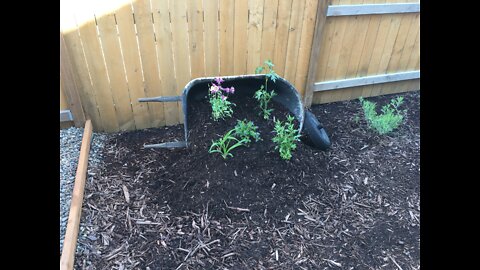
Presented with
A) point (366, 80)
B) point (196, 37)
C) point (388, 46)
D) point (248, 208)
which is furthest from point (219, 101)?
point (388, 46)

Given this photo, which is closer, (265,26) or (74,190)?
(74,190)

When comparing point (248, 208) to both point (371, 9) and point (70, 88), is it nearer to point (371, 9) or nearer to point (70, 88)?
point (70, 88)

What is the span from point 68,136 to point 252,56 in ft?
6.00

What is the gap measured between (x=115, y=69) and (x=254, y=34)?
4.20 feet

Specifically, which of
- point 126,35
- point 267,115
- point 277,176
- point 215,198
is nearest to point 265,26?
point 267,115

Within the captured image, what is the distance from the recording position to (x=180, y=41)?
294 cm

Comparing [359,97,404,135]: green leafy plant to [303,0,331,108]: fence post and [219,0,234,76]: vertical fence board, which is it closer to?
[303,0,331,108]: fence post

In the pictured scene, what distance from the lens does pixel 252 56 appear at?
3254 mm

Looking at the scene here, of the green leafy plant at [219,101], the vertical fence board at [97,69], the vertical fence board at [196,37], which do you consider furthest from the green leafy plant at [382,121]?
the vertical fence board at [97,69]

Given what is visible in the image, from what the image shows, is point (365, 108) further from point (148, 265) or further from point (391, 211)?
point (148, 265)

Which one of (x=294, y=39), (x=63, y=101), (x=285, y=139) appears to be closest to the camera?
(x=285, y=139)

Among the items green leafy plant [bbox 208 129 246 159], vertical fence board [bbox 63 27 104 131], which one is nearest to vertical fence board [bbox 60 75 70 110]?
vertical fence board [bbox 63 27 104 131]

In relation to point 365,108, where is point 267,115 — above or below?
above

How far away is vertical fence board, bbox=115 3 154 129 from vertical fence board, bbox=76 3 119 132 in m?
0.18
